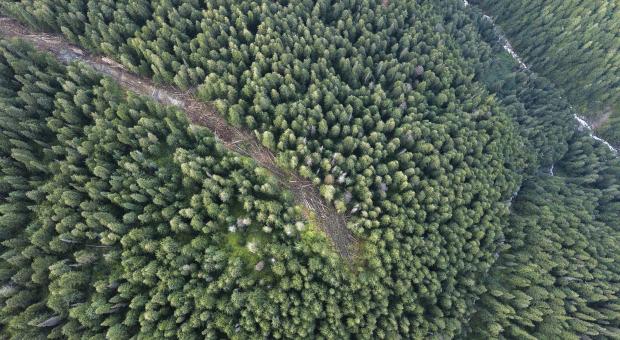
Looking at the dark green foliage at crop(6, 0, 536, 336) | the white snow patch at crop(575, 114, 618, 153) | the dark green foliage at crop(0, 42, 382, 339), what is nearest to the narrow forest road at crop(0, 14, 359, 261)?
the dark green foliage at crop(6, 0, 536, 336)

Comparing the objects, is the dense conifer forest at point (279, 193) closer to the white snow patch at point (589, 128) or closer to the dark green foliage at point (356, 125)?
the dark green foliage at point (356, 125)

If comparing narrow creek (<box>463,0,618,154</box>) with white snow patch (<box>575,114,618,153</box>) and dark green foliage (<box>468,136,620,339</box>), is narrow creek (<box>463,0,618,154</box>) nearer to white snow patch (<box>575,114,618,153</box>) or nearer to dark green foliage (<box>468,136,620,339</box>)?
white snow patch (<box>575,114,618,153</box>)

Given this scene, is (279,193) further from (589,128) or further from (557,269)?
(589,128)

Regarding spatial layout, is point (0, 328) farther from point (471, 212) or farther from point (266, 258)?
point (471, 212)

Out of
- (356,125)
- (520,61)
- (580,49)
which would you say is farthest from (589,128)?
(356,125)

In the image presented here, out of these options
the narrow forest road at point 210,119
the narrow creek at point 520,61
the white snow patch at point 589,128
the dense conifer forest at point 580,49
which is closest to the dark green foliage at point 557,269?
the white snow patch at point 589,128

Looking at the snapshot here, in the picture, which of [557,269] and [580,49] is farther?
[580,49]

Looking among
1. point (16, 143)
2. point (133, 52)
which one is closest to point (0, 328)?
point (16, 143)
